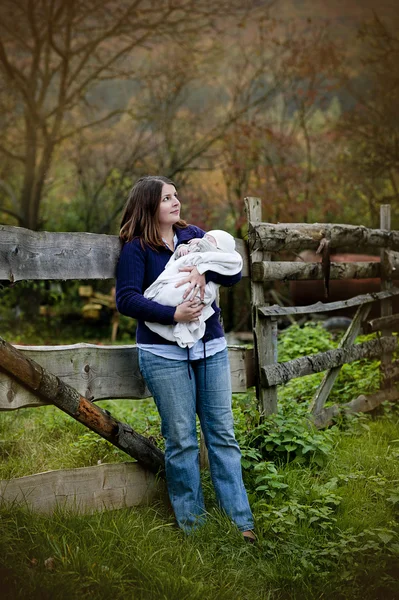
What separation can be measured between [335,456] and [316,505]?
2.53 ft

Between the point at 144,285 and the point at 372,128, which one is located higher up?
the point at 372,128

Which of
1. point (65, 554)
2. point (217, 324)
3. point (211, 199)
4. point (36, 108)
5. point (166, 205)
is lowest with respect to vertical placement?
point (65, 554)

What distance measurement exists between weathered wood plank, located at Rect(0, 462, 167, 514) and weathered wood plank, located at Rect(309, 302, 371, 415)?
1858 millimetres

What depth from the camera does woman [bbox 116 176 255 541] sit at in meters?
3.25

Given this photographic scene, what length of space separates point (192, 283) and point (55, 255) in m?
0.74

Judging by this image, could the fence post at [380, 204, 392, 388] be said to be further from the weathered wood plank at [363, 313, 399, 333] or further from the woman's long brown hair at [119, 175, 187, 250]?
the woman's long brown hair at [119, 175, 187, 250]

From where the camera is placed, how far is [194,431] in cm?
340

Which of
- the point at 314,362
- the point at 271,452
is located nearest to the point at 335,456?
the point at 271,452

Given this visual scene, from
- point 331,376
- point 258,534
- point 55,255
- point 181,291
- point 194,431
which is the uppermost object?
point 55,255

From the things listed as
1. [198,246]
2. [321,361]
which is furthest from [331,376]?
[198,246]

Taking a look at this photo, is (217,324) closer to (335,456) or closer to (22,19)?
(335,456)

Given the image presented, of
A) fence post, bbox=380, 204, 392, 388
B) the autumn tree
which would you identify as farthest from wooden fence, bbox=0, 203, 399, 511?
the autumn tree

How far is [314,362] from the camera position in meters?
4.98

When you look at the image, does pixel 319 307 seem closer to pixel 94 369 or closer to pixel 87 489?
pixel 94 369
